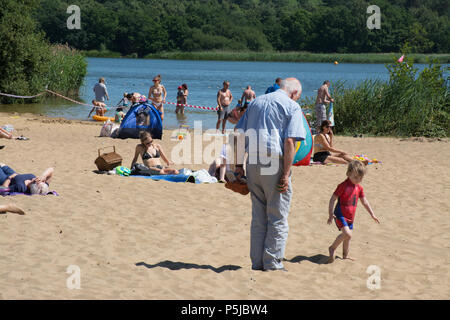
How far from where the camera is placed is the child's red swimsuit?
571cm

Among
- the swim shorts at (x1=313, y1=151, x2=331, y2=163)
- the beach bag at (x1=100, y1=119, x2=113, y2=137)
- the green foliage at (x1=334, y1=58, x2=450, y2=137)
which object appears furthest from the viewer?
the green foliage at (x1=334, y1=58, x2=450, y2=137)

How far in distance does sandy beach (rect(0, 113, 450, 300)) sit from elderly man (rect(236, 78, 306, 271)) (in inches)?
19.3

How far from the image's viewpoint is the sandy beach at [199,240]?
495 centimetres

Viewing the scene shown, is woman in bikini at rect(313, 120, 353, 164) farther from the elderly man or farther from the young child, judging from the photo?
the elderly man

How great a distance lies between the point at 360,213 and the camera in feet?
26.1

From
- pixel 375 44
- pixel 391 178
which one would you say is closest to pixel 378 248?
pixel 391 178

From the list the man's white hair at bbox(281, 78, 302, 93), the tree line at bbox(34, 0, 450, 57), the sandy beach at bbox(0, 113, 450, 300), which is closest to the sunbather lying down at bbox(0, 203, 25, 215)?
the sandy beach at bbox(0, 113, 450, 300)

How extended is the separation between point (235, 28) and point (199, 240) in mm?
105666

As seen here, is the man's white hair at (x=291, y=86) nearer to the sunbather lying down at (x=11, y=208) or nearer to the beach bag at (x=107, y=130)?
the sunbather lying down at (x=11, y=208)

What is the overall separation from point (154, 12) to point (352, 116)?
96508mm

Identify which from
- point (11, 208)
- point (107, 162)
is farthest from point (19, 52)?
point (11, 208)

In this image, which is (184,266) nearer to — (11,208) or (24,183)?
(11,208)

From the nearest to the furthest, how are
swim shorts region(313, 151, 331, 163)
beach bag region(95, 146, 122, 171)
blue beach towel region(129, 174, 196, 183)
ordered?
blue beach towel region(129, 174, 196, 183)
beach bag region(95, 146, 122, 171)
swim shorts region(313, 151, 331, 163)

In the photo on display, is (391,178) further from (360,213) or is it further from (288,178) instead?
(288,178)
